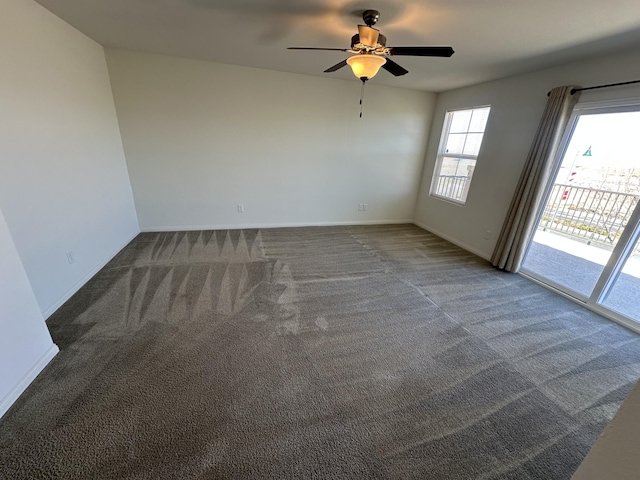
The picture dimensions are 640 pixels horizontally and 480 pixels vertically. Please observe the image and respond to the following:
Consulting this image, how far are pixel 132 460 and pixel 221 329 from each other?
3.23ft

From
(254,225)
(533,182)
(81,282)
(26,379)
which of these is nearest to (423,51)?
(533,182)

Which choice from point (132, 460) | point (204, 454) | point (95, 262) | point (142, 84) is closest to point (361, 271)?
point (204, 454)

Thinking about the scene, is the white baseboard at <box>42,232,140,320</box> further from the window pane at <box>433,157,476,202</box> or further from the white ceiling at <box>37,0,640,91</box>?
the window pane at <box>433,157,476,202</box>

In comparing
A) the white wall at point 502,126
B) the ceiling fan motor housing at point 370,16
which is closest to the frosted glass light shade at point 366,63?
the ceiling fan motor housing at point 370,16

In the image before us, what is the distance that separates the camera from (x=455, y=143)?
183 inches

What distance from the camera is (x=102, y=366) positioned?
1.82 m

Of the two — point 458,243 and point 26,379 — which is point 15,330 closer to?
point 26,379

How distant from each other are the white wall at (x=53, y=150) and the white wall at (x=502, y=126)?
5100 millimetres

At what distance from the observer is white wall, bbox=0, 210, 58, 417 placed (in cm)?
149

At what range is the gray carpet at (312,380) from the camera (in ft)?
4.45

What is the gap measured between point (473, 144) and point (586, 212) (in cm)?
176

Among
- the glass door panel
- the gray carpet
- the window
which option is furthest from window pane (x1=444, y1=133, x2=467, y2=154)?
the glass door panel

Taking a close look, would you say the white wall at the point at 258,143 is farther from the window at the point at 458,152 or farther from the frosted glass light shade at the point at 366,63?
the frosted glass light shade at the point at 366,63

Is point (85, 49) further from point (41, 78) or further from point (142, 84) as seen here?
point (41, 78)
